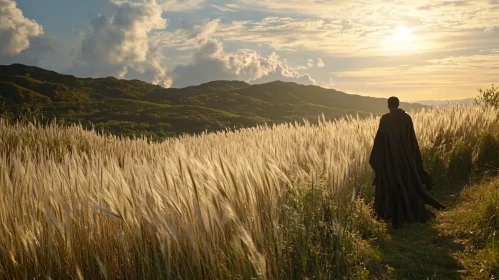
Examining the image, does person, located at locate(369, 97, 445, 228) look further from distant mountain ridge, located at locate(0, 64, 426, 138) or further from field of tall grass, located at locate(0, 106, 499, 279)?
distant mountain ridge, located at locate(0, 64, 426, 138)

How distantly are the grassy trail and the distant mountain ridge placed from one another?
1694 inches

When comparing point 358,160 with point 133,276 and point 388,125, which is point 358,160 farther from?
point 133,276

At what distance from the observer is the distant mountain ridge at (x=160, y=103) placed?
2815 inches

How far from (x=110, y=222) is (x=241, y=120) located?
256 ft

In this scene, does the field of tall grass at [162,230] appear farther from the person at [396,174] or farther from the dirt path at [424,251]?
the person at [396,174]

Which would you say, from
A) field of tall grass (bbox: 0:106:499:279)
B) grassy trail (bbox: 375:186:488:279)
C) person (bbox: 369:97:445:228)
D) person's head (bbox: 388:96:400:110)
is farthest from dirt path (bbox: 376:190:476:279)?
person's head (bbox: 388:96:400:110)

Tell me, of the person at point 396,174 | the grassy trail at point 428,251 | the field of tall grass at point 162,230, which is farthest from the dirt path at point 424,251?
the field of tall grass at point 162,230

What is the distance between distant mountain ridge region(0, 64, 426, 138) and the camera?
71.5 m

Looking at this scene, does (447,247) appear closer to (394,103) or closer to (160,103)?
(394,103)

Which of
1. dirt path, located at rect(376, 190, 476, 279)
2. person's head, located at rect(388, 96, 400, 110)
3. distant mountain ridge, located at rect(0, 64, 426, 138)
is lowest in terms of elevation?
dirt path, located at rect(376, 190, 476, 279)

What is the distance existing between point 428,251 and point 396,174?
1.50 meters

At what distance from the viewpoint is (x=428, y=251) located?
5.08 meters

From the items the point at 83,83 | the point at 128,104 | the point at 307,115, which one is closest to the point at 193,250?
the point at 128,104

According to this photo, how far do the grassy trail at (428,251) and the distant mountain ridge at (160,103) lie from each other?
4302 centimetres
